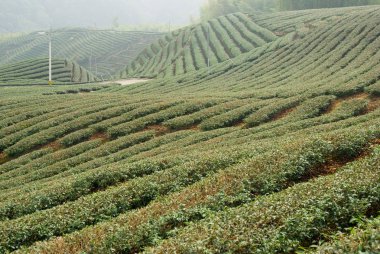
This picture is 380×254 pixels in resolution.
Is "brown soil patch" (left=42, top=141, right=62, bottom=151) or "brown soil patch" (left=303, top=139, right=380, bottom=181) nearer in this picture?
"brown soil patch" (left=303, top=139, right=380, bottom=181)

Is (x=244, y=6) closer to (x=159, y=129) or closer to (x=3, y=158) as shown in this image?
(x=159, y=129)

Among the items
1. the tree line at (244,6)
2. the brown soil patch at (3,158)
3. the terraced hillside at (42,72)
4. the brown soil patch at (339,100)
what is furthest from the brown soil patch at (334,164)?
the tree line at (244,6)

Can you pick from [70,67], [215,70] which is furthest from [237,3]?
[215,70]

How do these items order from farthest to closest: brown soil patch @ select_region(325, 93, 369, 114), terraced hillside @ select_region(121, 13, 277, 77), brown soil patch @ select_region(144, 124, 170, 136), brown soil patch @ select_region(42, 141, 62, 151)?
1. terraced hillside @ select_region(121, 13, 277, 77)
2. brown soil patch @ select_region(144, 124, 170, 136)
3. brown soil patch @ select_region(42, 141, 62, 151)
4. brown soil patch @ select_region(325, 93, 369, 114)

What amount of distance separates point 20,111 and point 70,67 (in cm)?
6511

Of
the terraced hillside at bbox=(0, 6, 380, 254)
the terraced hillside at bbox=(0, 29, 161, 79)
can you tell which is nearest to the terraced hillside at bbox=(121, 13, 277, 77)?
the terraced hillside at bbox=(0, 29, 161, 79)

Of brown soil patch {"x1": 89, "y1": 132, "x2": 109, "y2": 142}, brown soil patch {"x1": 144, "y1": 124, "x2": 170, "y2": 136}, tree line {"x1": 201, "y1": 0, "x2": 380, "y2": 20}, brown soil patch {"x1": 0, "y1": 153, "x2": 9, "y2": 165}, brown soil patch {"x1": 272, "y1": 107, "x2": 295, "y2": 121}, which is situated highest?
tree line {"x1": 201, "y1": 0, "x2": 380, "y2": 20}

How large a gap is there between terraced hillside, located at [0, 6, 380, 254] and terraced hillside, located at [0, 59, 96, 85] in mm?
46608

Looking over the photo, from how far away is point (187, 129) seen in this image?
103ft

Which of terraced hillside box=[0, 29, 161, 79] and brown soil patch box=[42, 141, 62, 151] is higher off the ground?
terraced hillside box=[0, 29, 161, 79]

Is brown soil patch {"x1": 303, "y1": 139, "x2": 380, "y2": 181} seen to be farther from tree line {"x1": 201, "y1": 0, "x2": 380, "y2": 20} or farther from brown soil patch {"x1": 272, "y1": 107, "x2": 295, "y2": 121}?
tree line {"x1": 201, "y1": 0, "x2": 380, "y2": 20}

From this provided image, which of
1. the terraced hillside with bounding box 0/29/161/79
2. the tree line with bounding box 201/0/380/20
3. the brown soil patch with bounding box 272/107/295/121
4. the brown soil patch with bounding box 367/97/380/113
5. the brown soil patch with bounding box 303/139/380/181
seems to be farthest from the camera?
the terraced hillside with bounding box 0/29/161/79

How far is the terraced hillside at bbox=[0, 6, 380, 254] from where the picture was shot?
33.2 ft

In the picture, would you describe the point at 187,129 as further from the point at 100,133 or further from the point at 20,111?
the point at 20,111
